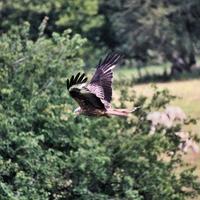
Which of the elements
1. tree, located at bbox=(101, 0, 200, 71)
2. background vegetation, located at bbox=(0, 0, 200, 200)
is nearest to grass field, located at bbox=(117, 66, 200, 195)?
tree, located at bbox=(101, 0, 200, 71)

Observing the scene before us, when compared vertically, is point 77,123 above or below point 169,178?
above

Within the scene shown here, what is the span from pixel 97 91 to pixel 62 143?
488 cm

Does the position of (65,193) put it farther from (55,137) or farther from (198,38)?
(198,38)

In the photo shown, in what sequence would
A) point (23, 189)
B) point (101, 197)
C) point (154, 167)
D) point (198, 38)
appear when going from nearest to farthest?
A: 1. point (23, 189)
2. point (101, 197)
3. point (154, 167)
4. point (198, 38)

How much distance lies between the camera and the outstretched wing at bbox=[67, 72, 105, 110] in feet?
36.2

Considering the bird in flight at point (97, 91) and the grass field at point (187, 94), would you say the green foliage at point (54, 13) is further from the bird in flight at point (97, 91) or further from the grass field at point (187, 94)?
the bird in flight at point (97, 91)

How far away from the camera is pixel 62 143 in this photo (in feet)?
55.5

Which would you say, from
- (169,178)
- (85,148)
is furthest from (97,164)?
(169,178)

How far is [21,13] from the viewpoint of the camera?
159 feet

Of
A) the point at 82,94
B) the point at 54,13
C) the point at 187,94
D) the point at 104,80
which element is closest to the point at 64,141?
the point at 104,80

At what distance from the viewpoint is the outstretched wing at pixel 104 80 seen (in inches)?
477

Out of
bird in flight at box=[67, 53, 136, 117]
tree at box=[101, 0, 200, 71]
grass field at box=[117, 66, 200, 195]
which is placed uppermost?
bird in flight at box=[67, 53, 136, 117]

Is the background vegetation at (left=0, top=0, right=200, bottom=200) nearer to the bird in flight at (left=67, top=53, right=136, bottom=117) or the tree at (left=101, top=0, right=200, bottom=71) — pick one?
the bird in flight at (left=67, top=53, right=136, bottom=117)

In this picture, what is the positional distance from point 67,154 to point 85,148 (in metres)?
0.37
